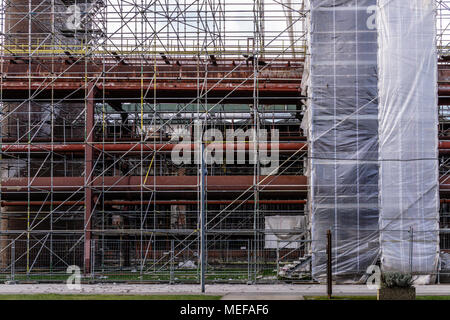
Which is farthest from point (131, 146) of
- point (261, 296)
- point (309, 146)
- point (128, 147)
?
point (261, 296)

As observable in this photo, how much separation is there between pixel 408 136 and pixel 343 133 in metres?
2.42

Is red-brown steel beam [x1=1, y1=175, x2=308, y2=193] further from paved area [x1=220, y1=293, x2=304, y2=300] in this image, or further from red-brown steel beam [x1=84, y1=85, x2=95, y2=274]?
paved area [x1=220, y1=293, x2=304, y2=300]

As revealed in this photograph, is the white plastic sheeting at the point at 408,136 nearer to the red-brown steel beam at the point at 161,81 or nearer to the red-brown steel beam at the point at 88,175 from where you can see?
the red-brown steel beam at the point at 161,81

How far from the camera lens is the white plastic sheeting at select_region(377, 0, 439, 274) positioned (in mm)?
22953

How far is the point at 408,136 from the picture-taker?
76.4 ft

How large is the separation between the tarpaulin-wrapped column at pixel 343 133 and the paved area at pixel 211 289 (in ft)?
5.69

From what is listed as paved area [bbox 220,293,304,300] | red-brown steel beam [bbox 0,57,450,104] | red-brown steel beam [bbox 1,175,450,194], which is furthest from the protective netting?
paved area [bbox 220,293,304,300]

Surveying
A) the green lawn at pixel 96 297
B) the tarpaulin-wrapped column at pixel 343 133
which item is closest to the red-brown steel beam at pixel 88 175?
the green lawn at pixel 96 297

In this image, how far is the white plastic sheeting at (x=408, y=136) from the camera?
22953 millimetres

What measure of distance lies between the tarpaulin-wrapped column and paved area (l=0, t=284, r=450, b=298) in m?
1.74

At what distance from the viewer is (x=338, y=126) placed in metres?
23.6
